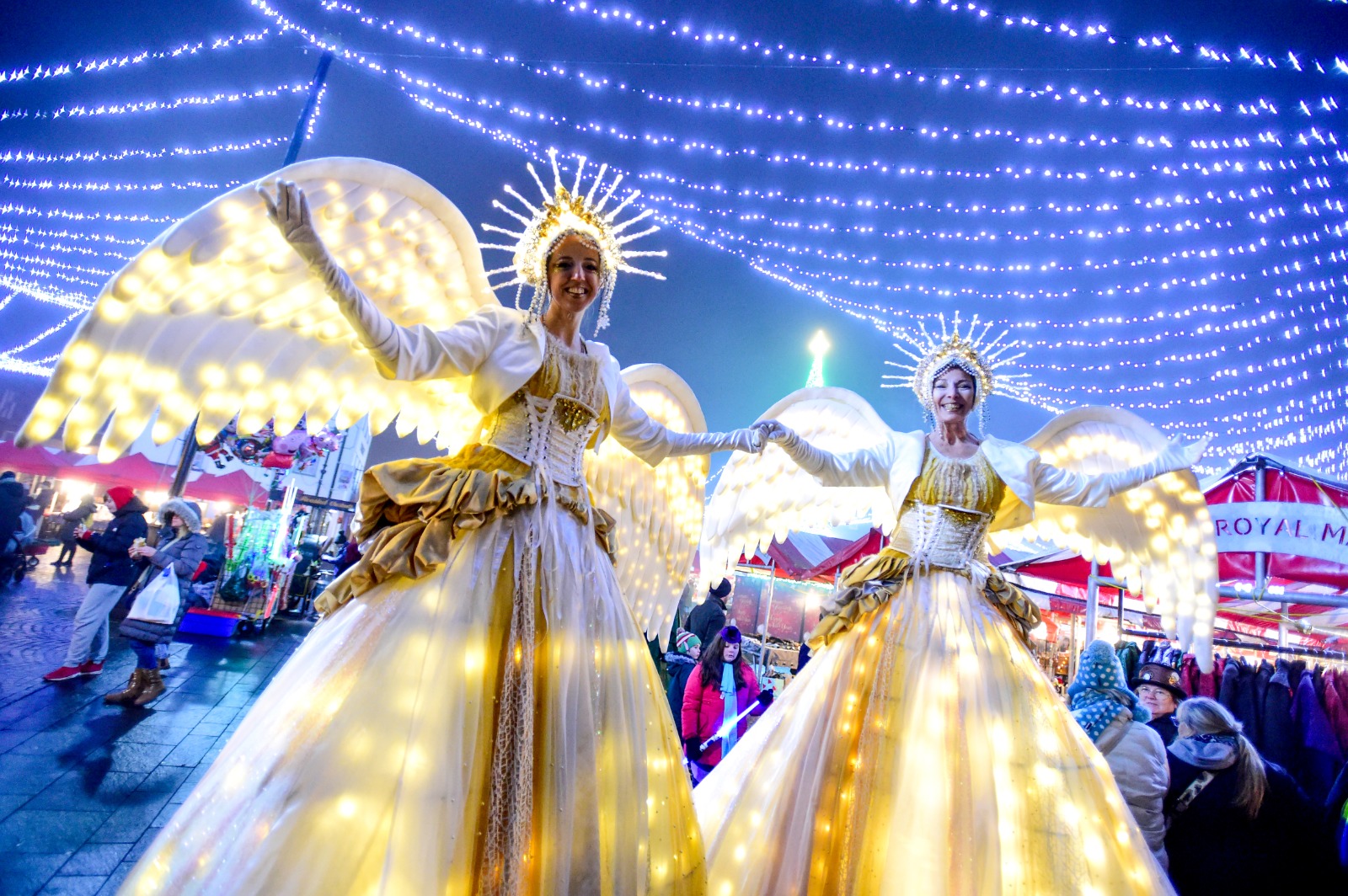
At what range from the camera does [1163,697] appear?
359 centimetres

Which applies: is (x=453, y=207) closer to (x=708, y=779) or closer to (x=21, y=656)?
(x=708, y=779)

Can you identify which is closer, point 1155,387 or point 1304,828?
point 1304,828

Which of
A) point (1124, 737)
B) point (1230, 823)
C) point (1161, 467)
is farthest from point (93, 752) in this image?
point (1230, 823)

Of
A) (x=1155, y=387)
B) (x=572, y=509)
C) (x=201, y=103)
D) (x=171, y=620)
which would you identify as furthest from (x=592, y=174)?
(x=1155, y=387)

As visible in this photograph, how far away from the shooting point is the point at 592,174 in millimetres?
7621

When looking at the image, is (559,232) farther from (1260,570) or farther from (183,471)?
(183,471)

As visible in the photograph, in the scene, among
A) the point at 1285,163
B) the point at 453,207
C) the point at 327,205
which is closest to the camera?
the point at 327,205

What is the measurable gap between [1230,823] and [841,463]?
2316mm

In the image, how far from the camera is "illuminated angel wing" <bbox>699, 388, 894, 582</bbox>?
3088 mm

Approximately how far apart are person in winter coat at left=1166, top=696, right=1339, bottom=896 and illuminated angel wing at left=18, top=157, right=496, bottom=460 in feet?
11.5

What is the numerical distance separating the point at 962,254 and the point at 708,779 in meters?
5.64

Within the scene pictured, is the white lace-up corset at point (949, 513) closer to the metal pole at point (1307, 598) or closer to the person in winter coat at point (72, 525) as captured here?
the metal pole at point (1307, 598)

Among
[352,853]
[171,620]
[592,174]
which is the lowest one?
[171,620]

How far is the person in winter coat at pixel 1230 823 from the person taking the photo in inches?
104
